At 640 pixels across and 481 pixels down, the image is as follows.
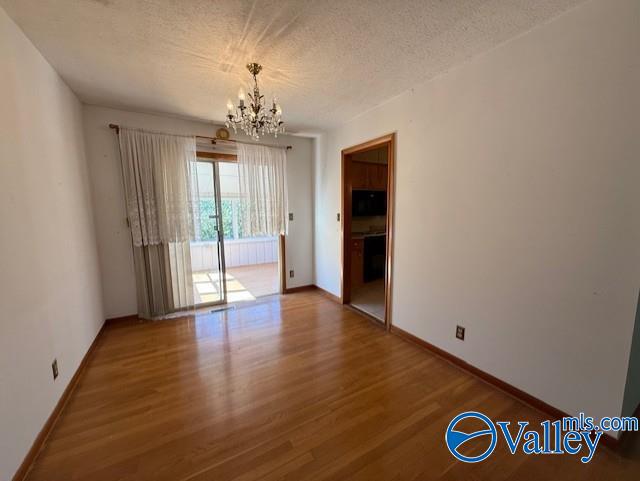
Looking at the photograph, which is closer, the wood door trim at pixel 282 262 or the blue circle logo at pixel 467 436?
the blue circle logo at pixel 467 436

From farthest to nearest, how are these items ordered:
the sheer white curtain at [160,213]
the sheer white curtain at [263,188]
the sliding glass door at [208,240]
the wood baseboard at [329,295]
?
the wood baseboard at [329,295] < the sheer white curtain at [263,188] < the sliding glass door at [208,240] < the sheer white curtain at [160,213]

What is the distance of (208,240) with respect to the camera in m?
3.62

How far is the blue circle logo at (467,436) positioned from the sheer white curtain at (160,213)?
3.17 m

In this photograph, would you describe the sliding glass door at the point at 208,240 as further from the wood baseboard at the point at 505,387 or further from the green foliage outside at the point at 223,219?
the wood baseboard at the point at 505,387

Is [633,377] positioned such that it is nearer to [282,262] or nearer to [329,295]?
[329,295]

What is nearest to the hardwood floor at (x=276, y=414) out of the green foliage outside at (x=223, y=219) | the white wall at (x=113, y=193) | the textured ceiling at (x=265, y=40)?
the white wall at (x=113, y=193)

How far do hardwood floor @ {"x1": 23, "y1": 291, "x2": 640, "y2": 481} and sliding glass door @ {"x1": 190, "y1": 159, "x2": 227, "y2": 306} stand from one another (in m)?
1.06

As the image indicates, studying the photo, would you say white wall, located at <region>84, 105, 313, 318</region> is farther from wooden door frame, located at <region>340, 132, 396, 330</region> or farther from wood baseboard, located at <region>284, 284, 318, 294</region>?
wood baseboard, located at <region>284, 284, 318, 294</region>

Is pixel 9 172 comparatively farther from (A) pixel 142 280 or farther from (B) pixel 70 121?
(A) pixel 142 280

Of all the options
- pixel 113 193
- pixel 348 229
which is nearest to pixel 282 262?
pixel 348 229

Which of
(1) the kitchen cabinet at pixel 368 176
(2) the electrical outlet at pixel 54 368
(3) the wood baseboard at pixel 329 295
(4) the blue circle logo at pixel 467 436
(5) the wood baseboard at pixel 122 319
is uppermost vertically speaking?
(1) the kitchen cabinet at pixel 368 176

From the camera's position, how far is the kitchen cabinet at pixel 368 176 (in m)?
4.36

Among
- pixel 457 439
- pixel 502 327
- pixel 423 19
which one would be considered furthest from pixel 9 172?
pixel 502 327

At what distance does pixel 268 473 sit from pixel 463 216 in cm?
217
